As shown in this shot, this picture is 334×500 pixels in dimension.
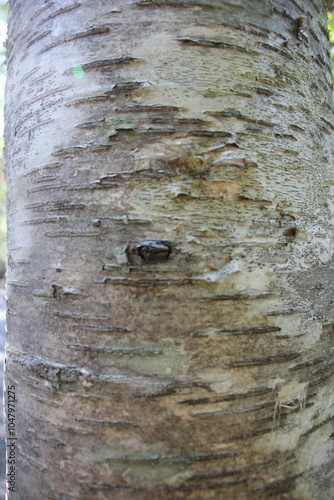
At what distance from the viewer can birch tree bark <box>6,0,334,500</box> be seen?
884mm

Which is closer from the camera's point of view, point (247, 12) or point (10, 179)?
point (247, 12)

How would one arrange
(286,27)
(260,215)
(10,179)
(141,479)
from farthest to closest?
(10,179) → (286,27) → (260,215) → (141,479)

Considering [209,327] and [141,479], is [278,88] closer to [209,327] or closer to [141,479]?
[209,327]

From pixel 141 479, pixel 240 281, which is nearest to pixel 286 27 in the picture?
pixel 240 281

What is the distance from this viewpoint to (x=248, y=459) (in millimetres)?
898

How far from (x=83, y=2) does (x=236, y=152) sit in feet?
2.02

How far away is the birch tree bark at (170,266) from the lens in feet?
2.90

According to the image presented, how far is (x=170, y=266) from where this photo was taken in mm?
894

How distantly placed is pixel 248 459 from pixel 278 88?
1.03 meters

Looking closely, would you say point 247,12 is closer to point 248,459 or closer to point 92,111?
point 92,111

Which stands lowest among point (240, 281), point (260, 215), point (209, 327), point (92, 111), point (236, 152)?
point (209, 327)

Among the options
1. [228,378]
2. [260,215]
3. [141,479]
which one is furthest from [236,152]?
[141,479]

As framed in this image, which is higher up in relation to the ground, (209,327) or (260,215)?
(260,215)

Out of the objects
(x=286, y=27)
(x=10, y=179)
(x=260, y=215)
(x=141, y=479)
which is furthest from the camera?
(x=10, y=179)
